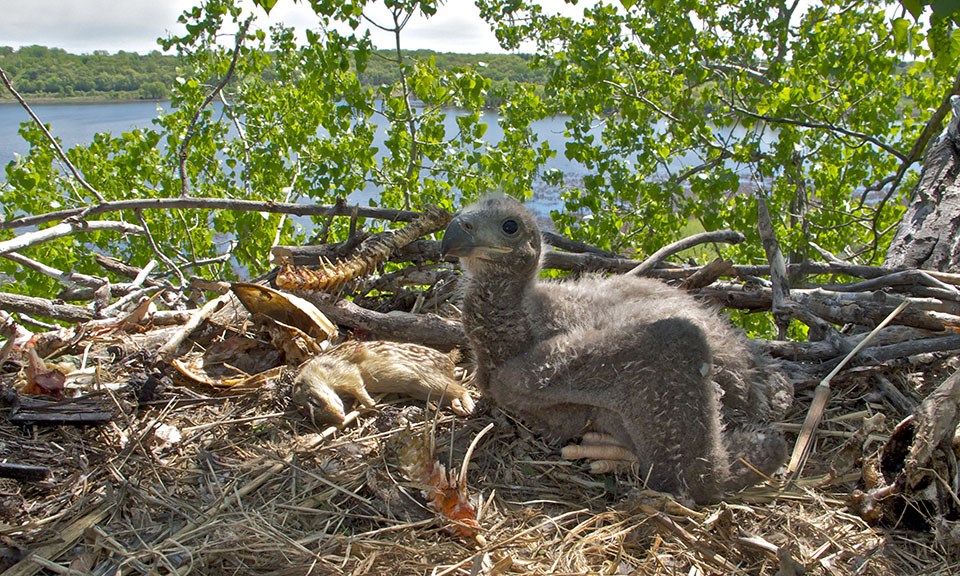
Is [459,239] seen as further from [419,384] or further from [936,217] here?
[936,217]

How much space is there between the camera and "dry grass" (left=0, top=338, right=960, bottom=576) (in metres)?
2.01

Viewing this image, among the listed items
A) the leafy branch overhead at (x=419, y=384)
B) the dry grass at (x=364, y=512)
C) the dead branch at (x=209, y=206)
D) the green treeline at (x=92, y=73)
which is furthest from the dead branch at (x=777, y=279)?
the green treeline at (x=92, y=73)

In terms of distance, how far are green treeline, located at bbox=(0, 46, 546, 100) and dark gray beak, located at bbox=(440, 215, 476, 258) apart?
10.3 ft

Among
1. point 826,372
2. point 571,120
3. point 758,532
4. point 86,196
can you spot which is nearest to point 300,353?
point 758,532

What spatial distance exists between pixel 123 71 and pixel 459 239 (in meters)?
8.97

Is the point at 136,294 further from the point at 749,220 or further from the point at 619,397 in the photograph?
the point at 749,220

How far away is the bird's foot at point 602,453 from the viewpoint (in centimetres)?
248

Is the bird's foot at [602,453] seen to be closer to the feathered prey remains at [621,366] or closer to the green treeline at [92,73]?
the feathered prey remains at [621,366]

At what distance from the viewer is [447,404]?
2945 mm

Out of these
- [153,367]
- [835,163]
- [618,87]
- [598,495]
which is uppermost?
[618,87]

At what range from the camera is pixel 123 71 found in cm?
940

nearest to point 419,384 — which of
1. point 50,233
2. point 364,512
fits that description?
point 364,512

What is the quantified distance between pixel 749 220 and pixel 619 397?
3.87 meters

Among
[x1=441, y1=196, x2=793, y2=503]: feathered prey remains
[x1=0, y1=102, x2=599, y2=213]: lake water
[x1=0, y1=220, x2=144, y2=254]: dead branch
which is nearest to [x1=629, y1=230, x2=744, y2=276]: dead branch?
[x1=441, y1=196, x2=793, y2=503]: feathered prey remains
